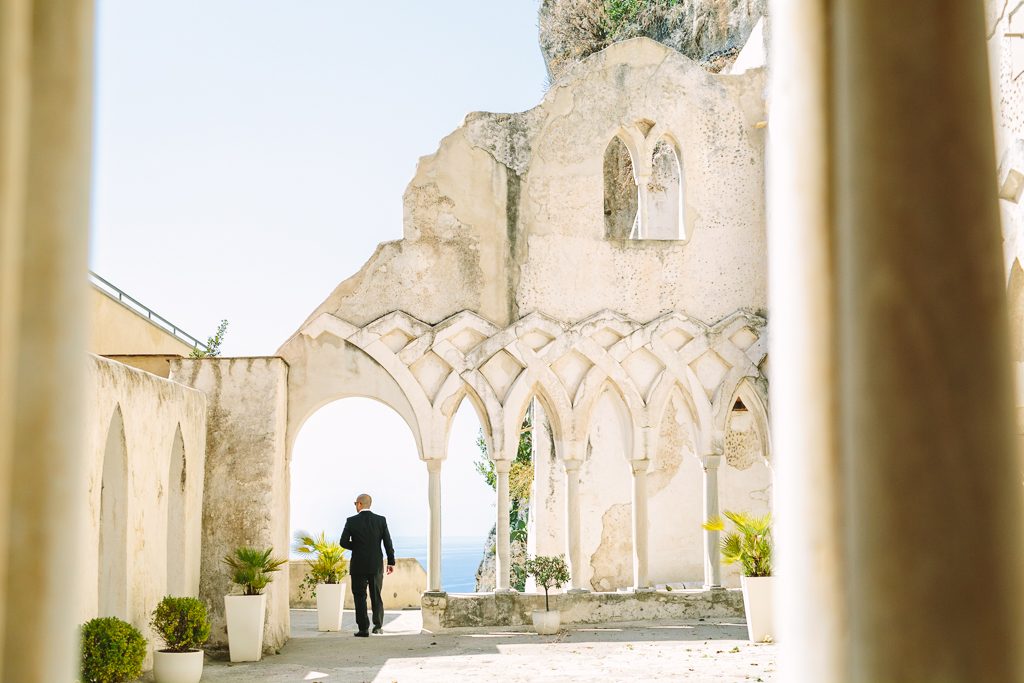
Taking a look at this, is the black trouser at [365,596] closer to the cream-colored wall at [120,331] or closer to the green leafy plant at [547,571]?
the green leafy plant at [547,571]

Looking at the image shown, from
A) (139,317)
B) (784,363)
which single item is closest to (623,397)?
(139,317)

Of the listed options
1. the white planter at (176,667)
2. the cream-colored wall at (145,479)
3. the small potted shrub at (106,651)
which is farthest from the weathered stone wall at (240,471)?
the small potted shrub at (106,651)

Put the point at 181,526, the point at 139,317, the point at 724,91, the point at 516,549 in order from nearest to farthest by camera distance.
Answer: the point at 181,526 < the point at 724,91 < the point at 139,317 < the point at 516,549

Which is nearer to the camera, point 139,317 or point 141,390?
point 141,390

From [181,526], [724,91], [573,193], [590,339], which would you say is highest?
[724,91]

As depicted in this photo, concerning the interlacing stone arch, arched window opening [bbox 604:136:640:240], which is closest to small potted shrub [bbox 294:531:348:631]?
the interlacing stone arch

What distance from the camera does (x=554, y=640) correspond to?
12359mm

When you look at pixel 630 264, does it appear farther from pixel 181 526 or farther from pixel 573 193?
pixel 181 526

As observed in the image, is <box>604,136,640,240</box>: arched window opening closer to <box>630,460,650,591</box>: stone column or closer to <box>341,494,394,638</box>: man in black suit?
<box>630,460,650,591</box>: stone column

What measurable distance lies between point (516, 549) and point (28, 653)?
71.8ft

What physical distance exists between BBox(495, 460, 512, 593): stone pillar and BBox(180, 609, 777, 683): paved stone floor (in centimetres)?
72

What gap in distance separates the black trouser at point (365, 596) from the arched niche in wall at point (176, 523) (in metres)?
2.22

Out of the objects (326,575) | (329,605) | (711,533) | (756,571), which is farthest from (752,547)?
(326,575)

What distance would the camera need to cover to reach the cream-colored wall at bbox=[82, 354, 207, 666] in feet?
29.7
